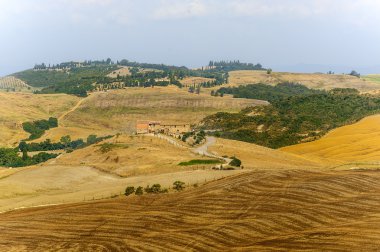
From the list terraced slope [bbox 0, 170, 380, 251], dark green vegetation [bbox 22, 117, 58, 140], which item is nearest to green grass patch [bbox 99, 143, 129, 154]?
terraced slope [bbox 0, 170, 380, 251]

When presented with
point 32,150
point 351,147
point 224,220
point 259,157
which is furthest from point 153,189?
point 32,150

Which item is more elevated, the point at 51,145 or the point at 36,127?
the point at 36,127

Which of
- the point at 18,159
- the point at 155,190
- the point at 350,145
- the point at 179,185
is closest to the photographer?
the point at 155,190

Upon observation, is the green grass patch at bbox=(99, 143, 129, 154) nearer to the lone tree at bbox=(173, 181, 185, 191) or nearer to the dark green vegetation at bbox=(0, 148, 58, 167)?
the dark green vegetation at bbox=(0, 148, 58, 167)

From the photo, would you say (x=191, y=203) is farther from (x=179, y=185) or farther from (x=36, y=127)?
(x=36, y=127)

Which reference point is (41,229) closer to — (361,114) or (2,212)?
(2,212)

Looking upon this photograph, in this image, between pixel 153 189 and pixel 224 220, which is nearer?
pixel 224 220

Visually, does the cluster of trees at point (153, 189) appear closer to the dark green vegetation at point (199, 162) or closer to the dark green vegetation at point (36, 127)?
the dark green vegetation at point (199, 162)
